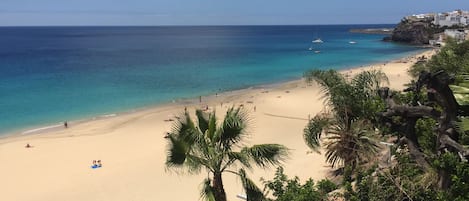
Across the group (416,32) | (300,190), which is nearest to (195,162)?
(300,190)

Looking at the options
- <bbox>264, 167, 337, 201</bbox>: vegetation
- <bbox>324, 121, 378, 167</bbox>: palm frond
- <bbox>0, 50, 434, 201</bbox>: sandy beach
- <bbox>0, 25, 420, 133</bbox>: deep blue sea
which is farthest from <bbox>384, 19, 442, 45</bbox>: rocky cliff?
<bbox>264, 167, 337, 201</bbox>: vegetation

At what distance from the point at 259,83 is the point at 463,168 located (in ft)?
123

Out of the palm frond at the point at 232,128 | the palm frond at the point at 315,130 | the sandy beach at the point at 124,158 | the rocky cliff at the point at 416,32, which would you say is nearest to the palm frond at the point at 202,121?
the palm frond at the point at 232,128

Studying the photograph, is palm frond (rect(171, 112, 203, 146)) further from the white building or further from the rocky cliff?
the white building

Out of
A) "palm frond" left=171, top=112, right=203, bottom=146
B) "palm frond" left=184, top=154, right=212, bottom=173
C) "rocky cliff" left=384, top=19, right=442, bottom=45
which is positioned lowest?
"palm frond" left=184, top=154, right=212, bottom=173

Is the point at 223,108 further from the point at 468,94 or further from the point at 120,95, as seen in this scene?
the point at 468,94

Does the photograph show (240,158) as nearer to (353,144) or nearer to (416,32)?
(353,144)

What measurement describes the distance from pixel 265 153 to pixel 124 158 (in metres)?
13.4

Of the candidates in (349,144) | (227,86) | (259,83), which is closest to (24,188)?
(349,144)

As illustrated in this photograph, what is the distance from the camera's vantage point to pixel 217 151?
23.2 feet

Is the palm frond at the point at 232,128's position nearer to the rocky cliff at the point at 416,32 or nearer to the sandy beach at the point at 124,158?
the sandy beach at the point at 124,158

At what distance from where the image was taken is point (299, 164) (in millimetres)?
16328

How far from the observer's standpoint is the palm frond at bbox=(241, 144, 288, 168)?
6.99 meters

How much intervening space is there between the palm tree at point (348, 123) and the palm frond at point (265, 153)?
4558mm
